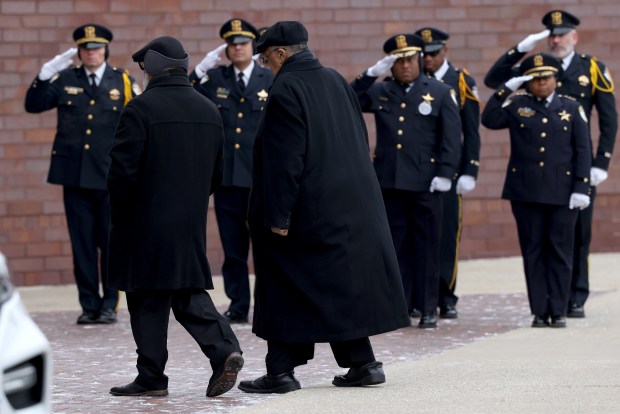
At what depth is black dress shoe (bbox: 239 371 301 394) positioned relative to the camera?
27.5 feet

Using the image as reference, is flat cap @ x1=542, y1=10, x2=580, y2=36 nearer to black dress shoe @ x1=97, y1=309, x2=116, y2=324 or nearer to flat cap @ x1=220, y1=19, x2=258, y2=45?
flat cap @ x1=220, y1=19, x2=258, y2=45

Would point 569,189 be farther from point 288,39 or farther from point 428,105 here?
point 288,39

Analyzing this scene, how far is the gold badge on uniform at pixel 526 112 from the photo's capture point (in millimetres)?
11742

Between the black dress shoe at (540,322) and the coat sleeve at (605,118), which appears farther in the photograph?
the coat sleeve at (605,118)

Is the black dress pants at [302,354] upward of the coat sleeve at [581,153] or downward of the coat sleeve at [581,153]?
downward

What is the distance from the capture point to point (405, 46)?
11.9 meters

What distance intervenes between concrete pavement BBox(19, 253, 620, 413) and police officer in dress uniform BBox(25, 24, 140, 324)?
330 mm

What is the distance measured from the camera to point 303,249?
325 inches

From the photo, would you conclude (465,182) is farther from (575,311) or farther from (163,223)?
(163,223)

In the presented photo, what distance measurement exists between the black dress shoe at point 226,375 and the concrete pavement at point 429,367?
6 centimetres

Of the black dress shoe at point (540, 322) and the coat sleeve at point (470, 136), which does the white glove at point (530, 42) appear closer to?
the coat sleeve at point (470, 136)

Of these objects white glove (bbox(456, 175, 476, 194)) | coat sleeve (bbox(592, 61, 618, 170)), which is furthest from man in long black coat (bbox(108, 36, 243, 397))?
coat sleeve (bbox(592, 61, 618, 170))

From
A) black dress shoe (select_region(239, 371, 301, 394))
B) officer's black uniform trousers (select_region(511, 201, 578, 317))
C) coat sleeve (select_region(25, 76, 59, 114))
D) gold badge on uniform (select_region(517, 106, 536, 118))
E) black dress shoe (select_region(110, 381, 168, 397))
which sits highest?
coat sleeve (select_region(25, 76, 59, 114))

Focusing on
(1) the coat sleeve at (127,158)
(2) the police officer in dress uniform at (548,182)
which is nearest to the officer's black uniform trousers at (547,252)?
(2) the police officer in dress uniform at (548,182)
